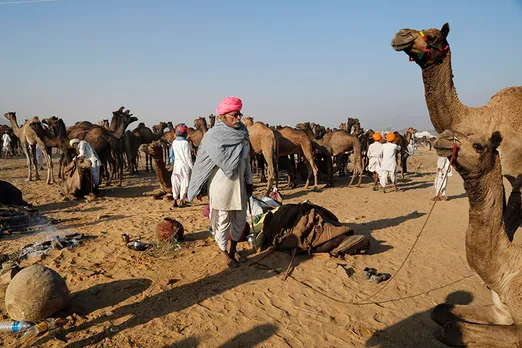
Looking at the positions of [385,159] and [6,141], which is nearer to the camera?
[385,159]

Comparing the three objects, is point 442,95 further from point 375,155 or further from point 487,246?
point 375,155

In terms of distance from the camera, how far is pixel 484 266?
3.07 meters

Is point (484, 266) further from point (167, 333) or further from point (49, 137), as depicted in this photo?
point (49, 137)

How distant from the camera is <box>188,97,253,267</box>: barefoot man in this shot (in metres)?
4.53

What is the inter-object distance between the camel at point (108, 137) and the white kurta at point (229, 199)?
935 centimetres

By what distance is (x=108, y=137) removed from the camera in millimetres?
13078

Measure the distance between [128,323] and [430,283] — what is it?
4.07m

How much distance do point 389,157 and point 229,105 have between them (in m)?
8.80

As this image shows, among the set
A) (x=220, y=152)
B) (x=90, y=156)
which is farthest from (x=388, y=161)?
(x=90, y=156)

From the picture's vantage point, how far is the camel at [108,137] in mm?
12617

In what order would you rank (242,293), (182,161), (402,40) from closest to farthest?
(402,40) < (242,293) < (182,161)

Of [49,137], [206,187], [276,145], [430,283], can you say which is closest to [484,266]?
[430,283]

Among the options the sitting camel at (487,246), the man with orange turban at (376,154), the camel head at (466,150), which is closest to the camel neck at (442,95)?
the sitting camel at (487,246)

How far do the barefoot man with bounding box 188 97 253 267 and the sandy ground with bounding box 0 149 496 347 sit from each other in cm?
86
